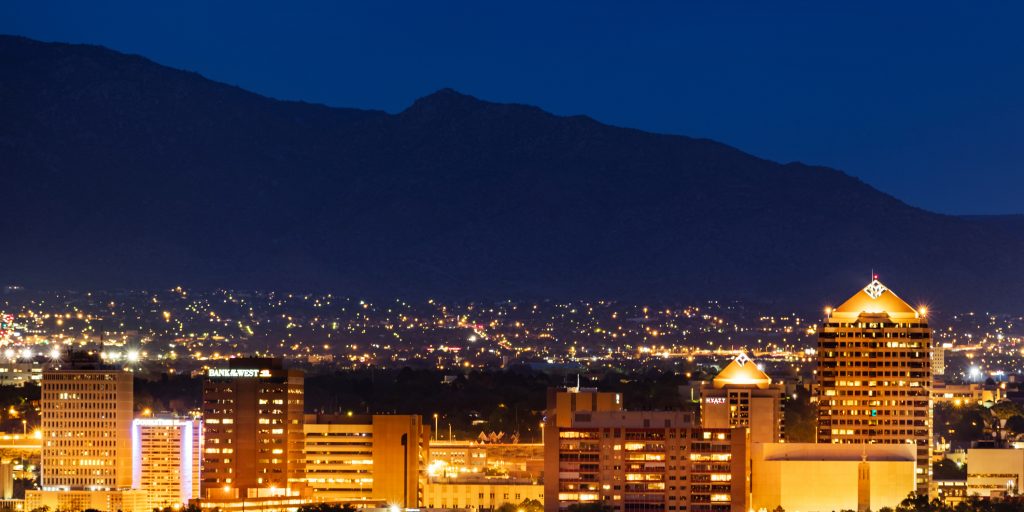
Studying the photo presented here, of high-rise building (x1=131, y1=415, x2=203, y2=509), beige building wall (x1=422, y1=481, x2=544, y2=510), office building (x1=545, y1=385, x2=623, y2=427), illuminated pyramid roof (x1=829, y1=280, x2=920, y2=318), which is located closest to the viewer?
beige building wall (x1=422, y1=481, x2=544, y2=510)

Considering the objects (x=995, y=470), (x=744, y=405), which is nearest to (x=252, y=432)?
(x=744, y=405)

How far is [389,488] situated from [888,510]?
90.4 ft

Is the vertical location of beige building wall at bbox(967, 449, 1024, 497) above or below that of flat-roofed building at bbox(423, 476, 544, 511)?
above

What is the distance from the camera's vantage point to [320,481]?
133500mm

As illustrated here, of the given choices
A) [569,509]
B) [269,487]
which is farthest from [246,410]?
[569,509]

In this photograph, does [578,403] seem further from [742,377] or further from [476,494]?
[742,377]

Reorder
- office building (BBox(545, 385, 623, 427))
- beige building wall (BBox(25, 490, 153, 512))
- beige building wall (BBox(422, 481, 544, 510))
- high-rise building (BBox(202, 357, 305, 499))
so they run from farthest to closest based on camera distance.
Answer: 1. office building (BBox(545, 385, 623, 427))
2. high-rise building (BBox(202, 357, 305, 499))
3. beige building wall (BBox(422, 481, 544, 510))
4. beige building wall (BBox(25, 490, 153, 512))

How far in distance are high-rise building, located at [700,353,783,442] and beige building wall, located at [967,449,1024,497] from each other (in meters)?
12.1

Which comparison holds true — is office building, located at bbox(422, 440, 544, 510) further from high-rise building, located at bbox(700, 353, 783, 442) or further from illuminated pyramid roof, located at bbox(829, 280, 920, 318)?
illuminated pyramid roof, located at bbox(829, 280, 920, 318)

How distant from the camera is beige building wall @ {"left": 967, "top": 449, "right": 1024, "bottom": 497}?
460 ft

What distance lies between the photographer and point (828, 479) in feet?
409

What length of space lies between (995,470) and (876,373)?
11338 millimetres

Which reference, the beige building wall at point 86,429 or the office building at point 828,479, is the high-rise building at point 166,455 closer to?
the beige building wall at point 86,429

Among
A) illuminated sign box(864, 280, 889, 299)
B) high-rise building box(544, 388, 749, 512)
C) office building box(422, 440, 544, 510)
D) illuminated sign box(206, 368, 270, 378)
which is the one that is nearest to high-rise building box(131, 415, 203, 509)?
illuminated sign box(206, 368, 270, 378)
